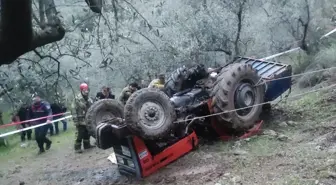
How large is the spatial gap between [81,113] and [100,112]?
193 centimetres

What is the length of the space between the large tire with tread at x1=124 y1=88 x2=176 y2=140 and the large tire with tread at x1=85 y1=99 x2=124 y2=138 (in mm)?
1702

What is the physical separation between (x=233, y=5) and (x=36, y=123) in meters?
7.92

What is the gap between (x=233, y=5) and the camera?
1450cm

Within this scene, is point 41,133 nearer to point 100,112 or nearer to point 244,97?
point 100,112

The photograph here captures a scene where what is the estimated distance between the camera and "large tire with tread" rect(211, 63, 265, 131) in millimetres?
6600

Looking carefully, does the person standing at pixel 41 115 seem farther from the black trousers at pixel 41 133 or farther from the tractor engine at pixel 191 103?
the tractor engine at pixel 191 103

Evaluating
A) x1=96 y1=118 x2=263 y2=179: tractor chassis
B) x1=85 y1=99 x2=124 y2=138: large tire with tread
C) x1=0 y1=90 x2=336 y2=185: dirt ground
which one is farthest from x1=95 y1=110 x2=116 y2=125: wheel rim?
x1=96 y1=118 x2=263 y2=179: tractor chassis

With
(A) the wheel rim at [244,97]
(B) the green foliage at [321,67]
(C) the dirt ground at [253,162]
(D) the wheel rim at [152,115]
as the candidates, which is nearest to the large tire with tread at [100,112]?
(C) the dirt ground at [253,162]

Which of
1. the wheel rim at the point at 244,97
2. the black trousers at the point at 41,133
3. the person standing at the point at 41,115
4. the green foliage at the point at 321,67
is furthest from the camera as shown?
the green foliage at the point at 321,67

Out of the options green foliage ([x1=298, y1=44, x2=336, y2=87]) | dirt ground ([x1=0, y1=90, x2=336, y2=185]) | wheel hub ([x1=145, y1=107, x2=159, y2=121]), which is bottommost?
dirt ground ([x1=0, y1=90, x2=336, y2=185])

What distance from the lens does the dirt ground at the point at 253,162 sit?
4.92 m

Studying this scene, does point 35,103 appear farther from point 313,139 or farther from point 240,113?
point 313,139

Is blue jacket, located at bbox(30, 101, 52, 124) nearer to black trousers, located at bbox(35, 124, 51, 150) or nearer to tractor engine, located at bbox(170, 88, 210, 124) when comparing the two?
black trousers, located at bbox(35, 124, 51, 150)

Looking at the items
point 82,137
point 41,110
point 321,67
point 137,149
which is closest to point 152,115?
point 137,149
